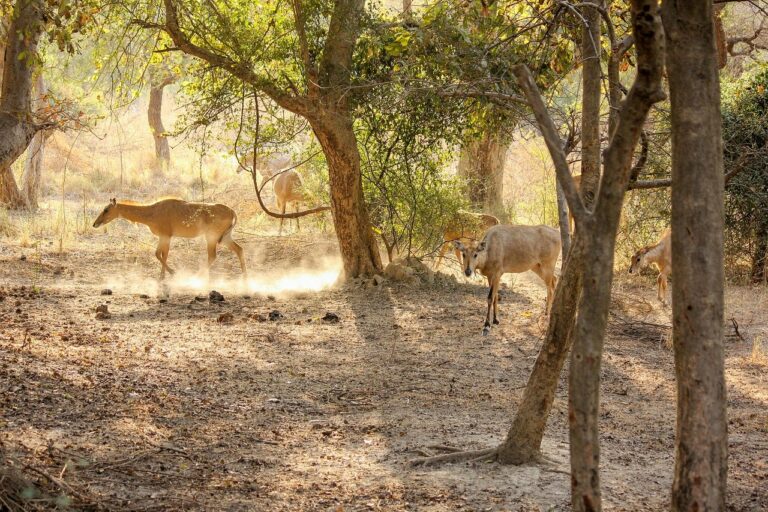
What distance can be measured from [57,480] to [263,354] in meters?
4.96

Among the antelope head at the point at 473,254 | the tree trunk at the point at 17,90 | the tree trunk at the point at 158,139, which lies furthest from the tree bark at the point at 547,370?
the tree trunk at the point at 158,139

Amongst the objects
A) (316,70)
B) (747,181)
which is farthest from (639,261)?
(316,70)

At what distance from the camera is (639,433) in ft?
24.4

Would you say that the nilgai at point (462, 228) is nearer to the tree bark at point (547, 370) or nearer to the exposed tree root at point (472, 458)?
the exposed tree root at point (472, 458)

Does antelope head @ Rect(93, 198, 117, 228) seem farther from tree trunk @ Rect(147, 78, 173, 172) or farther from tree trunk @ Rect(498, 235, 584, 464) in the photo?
tree trunk @ Rect(498, 235, 584, 464)

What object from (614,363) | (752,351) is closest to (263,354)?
(614,363)

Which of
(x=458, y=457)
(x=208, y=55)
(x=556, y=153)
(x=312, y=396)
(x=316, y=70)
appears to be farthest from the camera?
(x=316, y=70)

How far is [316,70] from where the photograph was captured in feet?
41.3

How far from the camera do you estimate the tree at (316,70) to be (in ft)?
38.7

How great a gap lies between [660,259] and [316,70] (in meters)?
5.79

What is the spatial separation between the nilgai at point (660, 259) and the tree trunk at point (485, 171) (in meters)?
4.41

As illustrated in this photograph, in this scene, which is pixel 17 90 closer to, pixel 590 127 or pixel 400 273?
pixel 590 127

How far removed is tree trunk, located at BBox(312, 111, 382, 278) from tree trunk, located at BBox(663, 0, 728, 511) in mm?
8649

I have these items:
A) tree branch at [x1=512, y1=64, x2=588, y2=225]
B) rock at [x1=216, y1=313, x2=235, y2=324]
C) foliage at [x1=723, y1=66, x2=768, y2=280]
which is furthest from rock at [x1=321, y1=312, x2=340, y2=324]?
tree branch at [x1=512, y1=64, x2=588, y2=225]
